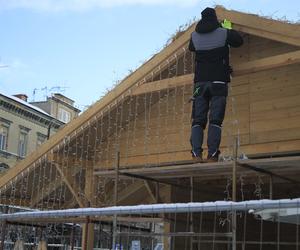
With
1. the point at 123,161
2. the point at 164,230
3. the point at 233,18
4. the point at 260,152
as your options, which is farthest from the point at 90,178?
the point at 233,18

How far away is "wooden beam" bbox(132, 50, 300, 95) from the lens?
8.88 meters

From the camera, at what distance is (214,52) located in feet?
29.5

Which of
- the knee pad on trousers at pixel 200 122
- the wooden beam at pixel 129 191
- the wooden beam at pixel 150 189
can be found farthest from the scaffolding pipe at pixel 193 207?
the wooden beam at pixel 129 191

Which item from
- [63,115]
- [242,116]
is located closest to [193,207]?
[242,116]

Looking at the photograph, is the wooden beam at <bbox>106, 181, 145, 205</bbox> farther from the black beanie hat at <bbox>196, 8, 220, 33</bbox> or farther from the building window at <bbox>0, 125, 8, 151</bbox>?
the building window at <bbox>0, 125, 8, 151</bbox>

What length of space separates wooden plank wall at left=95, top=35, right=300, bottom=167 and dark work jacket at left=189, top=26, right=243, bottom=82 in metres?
1.13

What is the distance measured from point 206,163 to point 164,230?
3524mm

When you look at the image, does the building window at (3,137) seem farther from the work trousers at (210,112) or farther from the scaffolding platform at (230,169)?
the work trousers at (210,112)

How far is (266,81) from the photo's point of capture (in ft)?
33.0

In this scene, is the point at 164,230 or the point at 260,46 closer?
the point at 260,46

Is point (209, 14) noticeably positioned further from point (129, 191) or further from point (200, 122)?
point (129, 191)

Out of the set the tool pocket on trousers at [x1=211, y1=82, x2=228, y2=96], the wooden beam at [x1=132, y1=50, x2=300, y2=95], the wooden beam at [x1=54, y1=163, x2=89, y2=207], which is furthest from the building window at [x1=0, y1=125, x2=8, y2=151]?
the tool pocket on trousers at [x1=211, y1=82, x2=228, y2=96]

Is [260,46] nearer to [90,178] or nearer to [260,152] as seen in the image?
[260,152]

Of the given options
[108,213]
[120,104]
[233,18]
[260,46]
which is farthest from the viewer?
[120,104]
